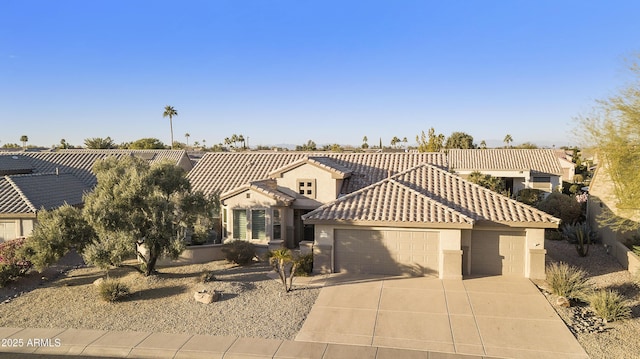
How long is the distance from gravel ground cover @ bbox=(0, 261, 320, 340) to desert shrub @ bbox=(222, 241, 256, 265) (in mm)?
851

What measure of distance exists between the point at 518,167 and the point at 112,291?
41677 millimetres

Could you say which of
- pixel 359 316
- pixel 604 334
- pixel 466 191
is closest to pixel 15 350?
pixel 359 316

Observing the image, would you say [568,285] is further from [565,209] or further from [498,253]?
[565,209]

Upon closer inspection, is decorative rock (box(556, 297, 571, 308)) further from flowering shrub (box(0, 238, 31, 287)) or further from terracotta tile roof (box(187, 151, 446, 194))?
flowering shrub (box(0, 238, 31, 287))

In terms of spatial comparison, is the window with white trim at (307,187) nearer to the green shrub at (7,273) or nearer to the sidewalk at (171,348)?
the sidewalk at (171,348)

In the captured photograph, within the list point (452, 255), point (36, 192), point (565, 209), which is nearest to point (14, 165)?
point (36, 192)

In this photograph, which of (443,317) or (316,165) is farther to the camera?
(316,165)

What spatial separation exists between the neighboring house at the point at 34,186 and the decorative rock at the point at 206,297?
21.7 feet

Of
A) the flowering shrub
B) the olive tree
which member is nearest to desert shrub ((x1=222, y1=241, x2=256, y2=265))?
the olive tree

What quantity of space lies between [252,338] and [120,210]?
8012 millimetres

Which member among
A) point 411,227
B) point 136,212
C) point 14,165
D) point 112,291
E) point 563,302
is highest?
point 14,165

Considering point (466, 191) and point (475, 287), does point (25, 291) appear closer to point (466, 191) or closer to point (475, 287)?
point (475, 287)

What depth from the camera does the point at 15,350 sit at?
12.1m

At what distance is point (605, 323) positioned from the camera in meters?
13.2
